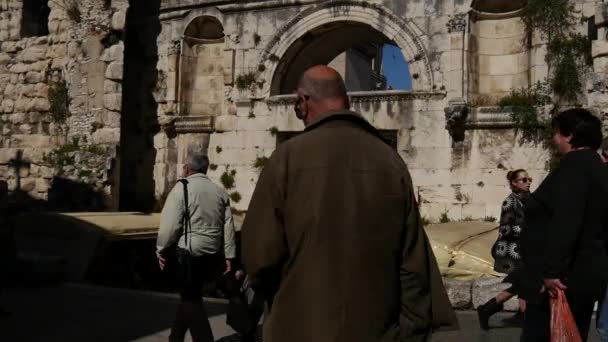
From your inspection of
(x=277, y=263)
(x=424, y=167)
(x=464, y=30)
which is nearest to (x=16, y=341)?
(x=277, y=263)

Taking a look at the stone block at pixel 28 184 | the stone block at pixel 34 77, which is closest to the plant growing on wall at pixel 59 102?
the stone block at pixel 34 77

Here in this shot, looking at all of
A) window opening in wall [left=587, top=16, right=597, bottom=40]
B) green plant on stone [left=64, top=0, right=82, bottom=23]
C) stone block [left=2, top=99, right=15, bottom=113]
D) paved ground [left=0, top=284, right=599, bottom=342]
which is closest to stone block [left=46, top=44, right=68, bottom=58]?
green plant on stone [left=64, top=0, right=82, bottom=23]

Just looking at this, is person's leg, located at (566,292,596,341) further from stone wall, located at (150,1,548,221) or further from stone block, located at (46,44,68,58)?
stone block, located at (46,44,68,58)

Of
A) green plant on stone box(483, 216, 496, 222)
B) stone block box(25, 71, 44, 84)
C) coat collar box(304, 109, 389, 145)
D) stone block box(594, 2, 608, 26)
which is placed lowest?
green plant on stone box(483, 216, 496, 222)

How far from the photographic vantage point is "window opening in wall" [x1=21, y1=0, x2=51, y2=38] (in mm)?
16016

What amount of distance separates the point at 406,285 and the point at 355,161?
519mm

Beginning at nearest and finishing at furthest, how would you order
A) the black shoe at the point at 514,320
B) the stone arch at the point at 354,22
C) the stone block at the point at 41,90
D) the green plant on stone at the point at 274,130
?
the black shoe at the point at 514,320 < the stone arch at the point at 354,22 < the green plant on stone at the point at 274,130 < the stone block at the point at 41,90

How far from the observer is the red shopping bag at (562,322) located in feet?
11.9

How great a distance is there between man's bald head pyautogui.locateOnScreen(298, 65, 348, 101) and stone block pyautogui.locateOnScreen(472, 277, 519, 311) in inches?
217

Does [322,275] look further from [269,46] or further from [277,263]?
[269,46]

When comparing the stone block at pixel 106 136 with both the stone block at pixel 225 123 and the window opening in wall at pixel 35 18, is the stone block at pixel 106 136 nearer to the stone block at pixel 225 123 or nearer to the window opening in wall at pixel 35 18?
the stone block at pixel 225 123

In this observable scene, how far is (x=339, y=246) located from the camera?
107 inches

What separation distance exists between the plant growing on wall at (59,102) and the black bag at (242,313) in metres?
11.0

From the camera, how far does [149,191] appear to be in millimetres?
14188
